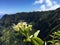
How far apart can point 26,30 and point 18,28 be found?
0.10 metres

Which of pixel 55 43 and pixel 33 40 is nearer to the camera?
pixel 33 40

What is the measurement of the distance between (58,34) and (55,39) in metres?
0.36

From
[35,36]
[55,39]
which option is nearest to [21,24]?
[35,36]

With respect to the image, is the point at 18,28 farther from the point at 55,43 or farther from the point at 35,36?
the point at 55,43

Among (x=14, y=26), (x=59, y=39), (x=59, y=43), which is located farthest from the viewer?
(x=59, y=39)

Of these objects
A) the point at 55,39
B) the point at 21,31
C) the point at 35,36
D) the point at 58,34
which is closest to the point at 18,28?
the point at 21,31

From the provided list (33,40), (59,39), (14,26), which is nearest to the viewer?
(33,40)

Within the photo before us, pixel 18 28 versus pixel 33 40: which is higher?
pixel 18 28

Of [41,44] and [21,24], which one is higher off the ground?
[21,24]

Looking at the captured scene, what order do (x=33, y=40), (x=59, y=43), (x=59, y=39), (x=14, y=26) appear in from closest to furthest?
(x=33, y=40), (x=14, y=26), (x=59, y=43), (x=59, y=39)

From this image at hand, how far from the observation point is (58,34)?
2580 millimetres

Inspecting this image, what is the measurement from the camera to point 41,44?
2342 mm

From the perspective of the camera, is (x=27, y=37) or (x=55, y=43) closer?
(x=27, y=37)

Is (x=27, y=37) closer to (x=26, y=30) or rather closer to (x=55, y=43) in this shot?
(x=26, y=30)
